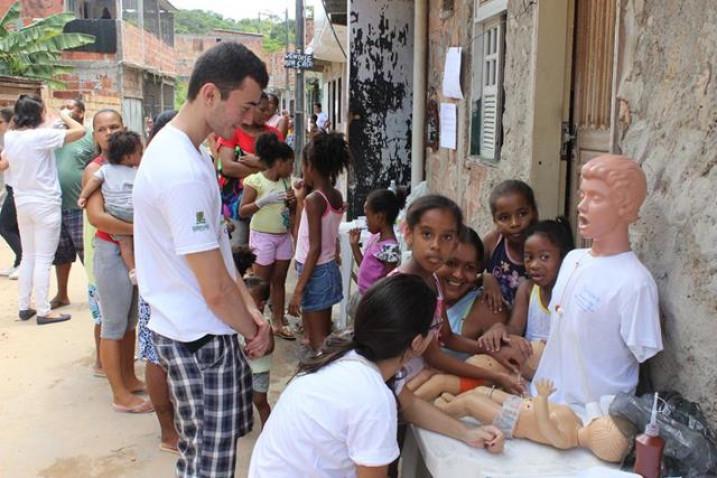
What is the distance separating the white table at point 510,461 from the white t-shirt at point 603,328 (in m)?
0.25

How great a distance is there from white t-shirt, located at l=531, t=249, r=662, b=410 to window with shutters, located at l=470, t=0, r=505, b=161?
6.40 ft

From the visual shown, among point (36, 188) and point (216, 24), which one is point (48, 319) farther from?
point (216, 24)

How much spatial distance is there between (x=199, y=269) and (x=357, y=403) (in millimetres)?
628

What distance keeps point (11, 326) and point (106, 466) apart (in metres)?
2.63

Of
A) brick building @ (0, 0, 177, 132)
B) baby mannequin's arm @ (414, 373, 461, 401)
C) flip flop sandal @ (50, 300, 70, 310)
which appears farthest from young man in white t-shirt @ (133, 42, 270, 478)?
brick building @ (0, 0, 177, 132)

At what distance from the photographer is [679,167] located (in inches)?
79.2

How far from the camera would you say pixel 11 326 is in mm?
5434

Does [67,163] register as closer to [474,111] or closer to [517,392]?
[474,111]

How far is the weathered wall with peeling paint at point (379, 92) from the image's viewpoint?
6.58 metres

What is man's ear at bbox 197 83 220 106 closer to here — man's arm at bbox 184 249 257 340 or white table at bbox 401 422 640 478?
man's arm at bbox 184 249 257 340

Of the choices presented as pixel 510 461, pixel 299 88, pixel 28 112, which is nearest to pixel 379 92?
pixel 28 112

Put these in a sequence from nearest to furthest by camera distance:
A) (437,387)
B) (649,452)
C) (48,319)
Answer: (649,452) < (437,387) < (48,319)

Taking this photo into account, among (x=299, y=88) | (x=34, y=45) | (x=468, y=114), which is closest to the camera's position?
(x=468, y=114)

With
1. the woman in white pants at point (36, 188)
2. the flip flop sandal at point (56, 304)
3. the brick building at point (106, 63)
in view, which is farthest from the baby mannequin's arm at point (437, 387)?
the brick building at point (106, 63)
